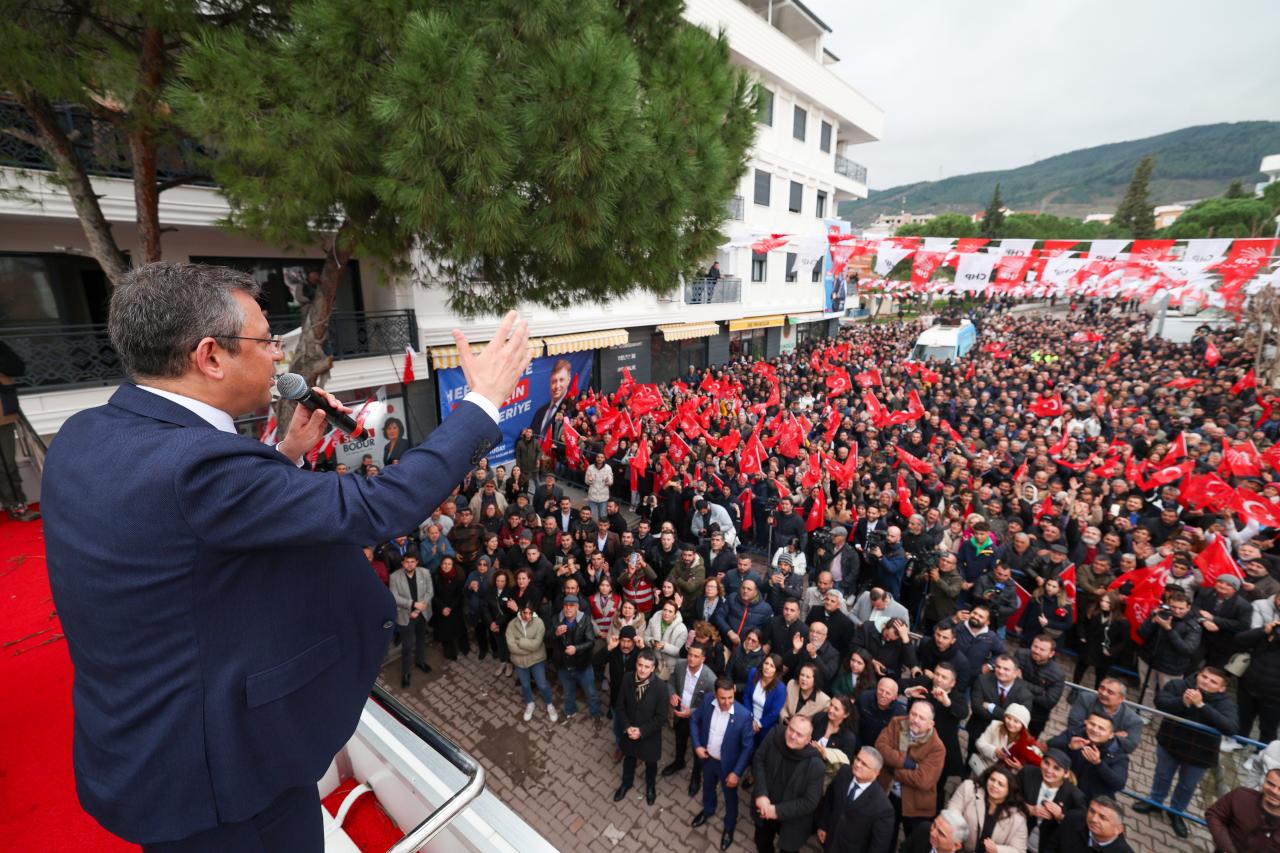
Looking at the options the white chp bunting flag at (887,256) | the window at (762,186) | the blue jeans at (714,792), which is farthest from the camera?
the window at (762,186)

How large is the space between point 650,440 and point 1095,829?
409 inches

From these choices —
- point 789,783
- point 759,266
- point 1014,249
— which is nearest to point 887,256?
point 1014,249

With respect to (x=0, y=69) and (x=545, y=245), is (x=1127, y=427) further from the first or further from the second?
(x=0, y=69)

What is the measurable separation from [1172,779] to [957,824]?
121 inches

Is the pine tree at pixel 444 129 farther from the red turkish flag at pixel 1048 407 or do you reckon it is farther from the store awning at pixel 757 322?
the store awning at pixel 757 322

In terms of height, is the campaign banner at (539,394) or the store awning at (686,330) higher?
the store awning at (686,330)

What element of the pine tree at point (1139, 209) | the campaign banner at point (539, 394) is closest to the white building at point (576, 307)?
the campaign banner at point (539, 394)

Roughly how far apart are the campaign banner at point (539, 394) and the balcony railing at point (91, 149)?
7.24 metres

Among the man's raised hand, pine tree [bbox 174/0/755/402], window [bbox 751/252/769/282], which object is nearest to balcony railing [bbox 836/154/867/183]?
window [bbox 751/252/769/282]

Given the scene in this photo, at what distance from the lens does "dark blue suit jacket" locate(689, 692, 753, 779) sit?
5.29m

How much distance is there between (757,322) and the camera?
83.4 ft

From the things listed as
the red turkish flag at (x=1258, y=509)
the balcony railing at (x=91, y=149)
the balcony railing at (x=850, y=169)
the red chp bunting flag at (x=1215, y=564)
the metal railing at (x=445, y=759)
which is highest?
the balcony railing at (x=850, y=169)

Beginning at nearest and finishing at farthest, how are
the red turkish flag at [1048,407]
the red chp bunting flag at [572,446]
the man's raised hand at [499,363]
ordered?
the man's raised hand at [499,363] < the red chp bunting flag at [572,446] < the red turkish flag at [1048,407]

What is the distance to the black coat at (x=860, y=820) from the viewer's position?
4.39 metres
